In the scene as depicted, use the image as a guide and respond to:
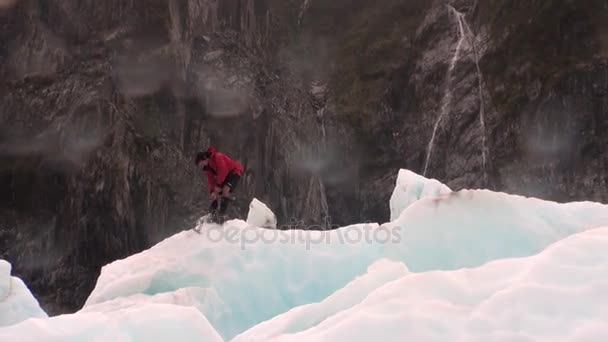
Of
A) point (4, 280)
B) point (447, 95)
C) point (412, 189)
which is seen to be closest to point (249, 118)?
point (447, 95)

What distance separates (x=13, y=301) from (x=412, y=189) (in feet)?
21.1

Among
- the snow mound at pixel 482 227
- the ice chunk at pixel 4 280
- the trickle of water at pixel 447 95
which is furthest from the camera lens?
the trickle of water at pixel 447 95

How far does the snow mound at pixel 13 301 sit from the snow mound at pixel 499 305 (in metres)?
5.42

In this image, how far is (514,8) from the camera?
25.0 metres

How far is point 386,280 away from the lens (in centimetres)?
508

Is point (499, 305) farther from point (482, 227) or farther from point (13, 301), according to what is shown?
point (13, 301)

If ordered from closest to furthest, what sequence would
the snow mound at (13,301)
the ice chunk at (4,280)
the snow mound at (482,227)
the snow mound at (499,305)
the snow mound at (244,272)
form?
the snow mound at (499,305), the snow mound at (482,227), the snow mound at (13,301), the snow mound at (244,272), the ice chunk at (4,280)

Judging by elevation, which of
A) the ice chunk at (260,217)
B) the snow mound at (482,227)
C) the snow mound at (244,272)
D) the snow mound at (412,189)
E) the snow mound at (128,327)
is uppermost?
the snow mound at (128,327)

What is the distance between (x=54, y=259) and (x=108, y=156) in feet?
12.8

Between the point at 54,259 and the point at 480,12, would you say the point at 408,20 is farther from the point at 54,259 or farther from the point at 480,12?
the point at 54,259

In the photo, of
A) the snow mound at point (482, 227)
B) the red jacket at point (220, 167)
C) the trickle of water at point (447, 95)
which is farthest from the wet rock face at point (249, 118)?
the snow mound at point (482, 227)

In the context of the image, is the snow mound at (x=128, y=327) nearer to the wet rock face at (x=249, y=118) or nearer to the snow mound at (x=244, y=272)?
the snow mound at (x=244, y=272)

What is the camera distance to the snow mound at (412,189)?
11047 millimetres

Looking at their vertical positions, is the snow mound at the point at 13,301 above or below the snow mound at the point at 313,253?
below
